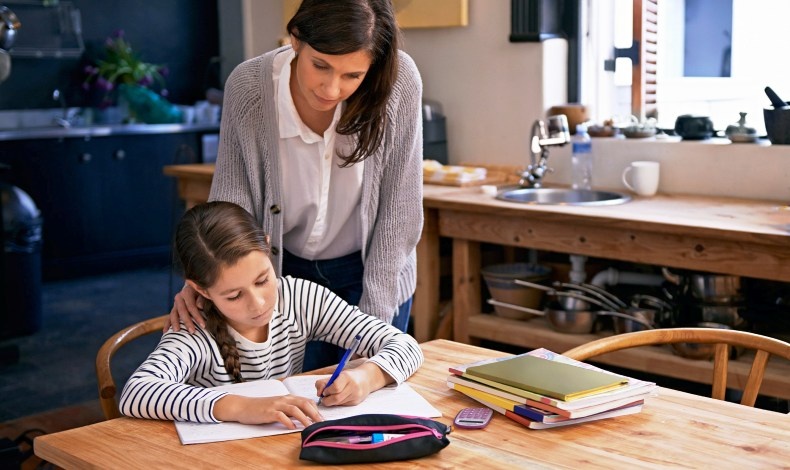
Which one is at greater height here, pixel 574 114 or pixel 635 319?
pixel 574 114

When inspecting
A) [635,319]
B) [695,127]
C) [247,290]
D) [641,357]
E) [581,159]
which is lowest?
[641,357]

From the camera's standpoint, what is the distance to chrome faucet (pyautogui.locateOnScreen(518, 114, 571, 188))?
3.44 m

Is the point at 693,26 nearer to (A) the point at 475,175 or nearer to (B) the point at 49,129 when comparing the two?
(A) the point at 475,175

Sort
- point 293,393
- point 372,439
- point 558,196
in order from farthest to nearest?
1. point 558,196
2. point 293,393
3. point 372,439

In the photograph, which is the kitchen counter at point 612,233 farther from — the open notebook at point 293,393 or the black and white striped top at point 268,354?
the open notebook at point 293,393

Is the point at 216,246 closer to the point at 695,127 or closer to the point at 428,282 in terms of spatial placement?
the point at 428,282

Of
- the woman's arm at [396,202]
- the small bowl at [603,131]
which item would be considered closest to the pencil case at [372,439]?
the woman's arm at [396,202]

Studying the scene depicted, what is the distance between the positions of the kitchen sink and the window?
44 centimetres

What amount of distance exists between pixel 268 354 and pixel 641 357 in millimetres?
1424

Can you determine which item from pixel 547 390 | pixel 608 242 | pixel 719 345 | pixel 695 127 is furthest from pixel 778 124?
pixel 547 390

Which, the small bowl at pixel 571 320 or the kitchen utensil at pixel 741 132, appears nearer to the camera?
the small bowl at pixel 571 320

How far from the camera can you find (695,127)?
334cm

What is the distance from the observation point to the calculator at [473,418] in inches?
58.5

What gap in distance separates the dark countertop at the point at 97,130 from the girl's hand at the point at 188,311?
4.26 metres
